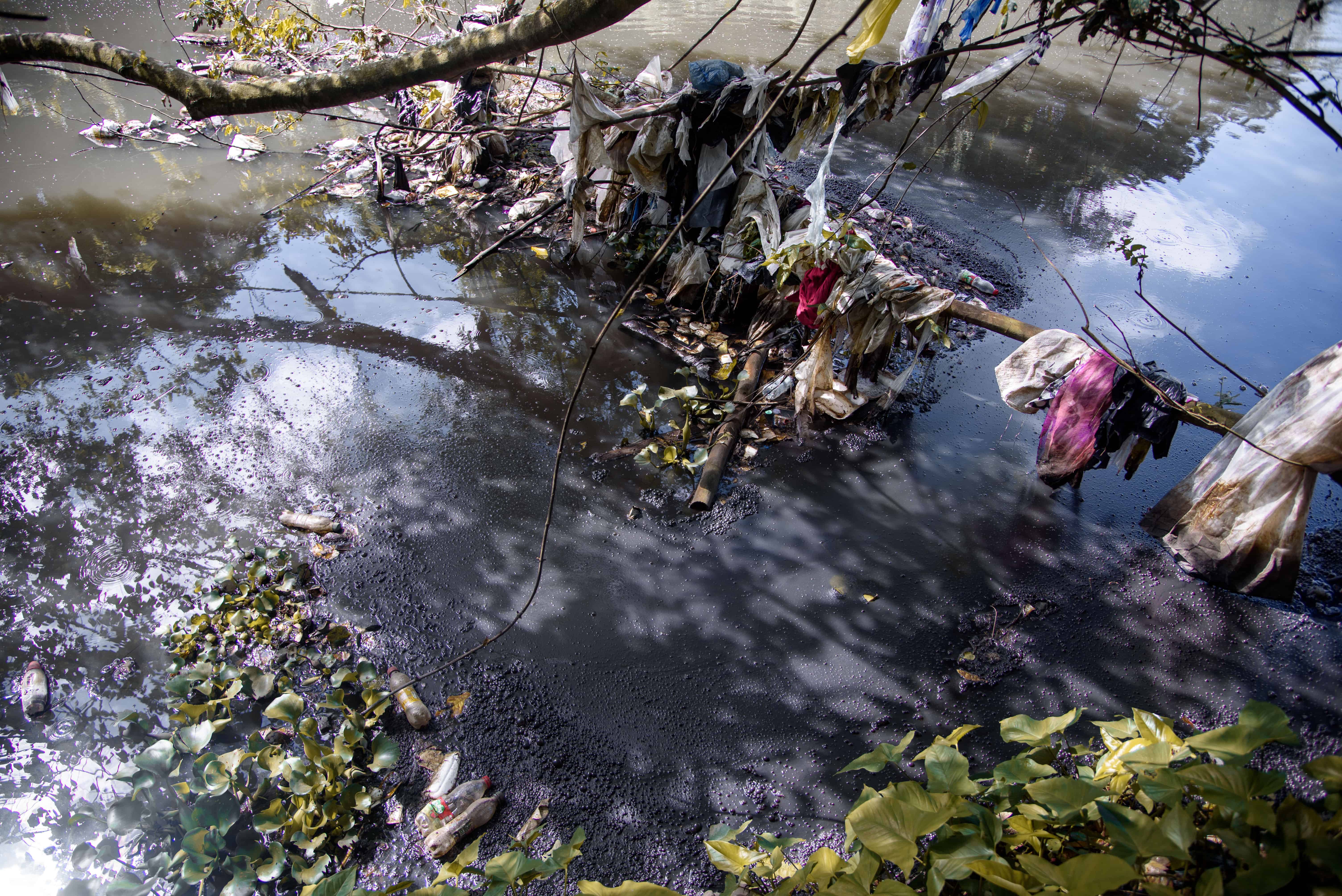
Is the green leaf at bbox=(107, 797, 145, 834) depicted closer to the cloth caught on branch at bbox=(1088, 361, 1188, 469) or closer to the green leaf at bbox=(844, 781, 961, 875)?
the green leaf at bbox=(844, 781, 961, 875)

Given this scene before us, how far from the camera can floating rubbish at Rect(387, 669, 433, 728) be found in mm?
2801

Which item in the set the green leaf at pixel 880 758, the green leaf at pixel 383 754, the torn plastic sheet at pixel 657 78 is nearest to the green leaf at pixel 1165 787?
the green leaf at pixel 880 758

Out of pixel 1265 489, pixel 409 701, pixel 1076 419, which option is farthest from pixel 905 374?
pixel 409 701

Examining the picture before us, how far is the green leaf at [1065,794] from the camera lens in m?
1.31

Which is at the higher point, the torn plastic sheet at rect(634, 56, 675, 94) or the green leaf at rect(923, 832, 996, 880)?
the torn plastic sheet at rect(634, 56, 675, 94)

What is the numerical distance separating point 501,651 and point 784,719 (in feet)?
4.19

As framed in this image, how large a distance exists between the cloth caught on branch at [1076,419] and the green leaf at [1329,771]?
276 cm

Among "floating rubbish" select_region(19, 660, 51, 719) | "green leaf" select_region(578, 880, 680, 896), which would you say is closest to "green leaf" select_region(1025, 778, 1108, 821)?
"green leaf" select_region(578, 880, 680, 896)

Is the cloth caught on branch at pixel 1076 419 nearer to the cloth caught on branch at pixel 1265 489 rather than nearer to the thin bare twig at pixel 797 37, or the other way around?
the cloth caught on branch at pixel 1265 489

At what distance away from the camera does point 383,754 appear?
2.59 m

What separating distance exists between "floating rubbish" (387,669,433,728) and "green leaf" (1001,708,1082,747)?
2.15 metres

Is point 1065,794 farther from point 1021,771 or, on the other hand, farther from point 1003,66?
point 1003,66

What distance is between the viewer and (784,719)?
2.91 metres

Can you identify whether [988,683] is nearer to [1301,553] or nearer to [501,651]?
[1301,553]
